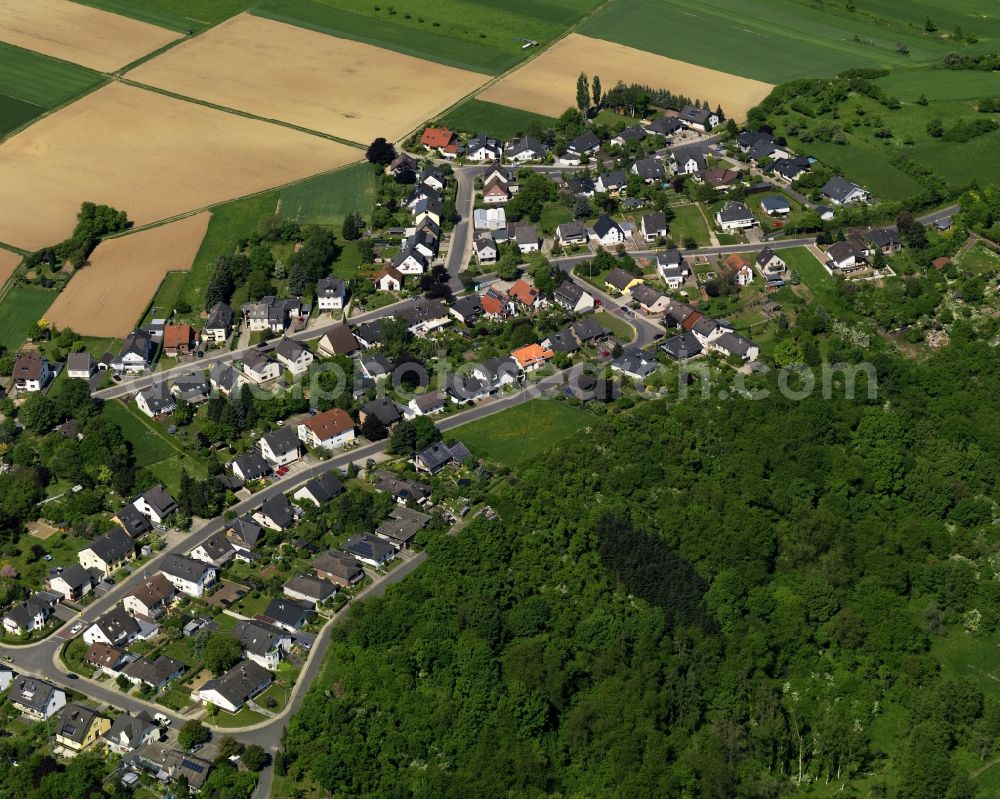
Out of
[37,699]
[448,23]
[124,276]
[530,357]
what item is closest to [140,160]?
[124,276]

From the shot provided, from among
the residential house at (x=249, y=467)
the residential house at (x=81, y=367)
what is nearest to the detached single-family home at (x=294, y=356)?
the residential house at (x=249, y=467)

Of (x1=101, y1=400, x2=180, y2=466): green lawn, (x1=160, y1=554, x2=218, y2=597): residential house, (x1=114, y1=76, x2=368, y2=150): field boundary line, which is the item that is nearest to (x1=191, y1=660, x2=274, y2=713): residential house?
(x1=160, y1=554, x2=218, y2=597): residential house

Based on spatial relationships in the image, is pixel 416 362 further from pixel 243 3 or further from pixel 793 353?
pixel 243 3

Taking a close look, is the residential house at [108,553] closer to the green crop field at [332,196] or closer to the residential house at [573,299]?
the residential house at [573,299]

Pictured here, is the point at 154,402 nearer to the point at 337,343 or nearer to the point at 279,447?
the point at 279,447

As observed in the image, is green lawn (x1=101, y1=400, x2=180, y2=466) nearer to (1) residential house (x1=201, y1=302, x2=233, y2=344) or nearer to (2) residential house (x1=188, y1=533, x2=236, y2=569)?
(1) residential house (x1=201, y1=302, x2=233, y2=344)

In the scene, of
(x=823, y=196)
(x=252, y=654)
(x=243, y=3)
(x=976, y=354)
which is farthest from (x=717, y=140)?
(x=252, y=654)

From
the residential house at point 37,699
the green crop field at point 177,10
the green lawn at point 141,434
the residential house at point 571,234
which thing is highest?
the green crop field at point 177,10
